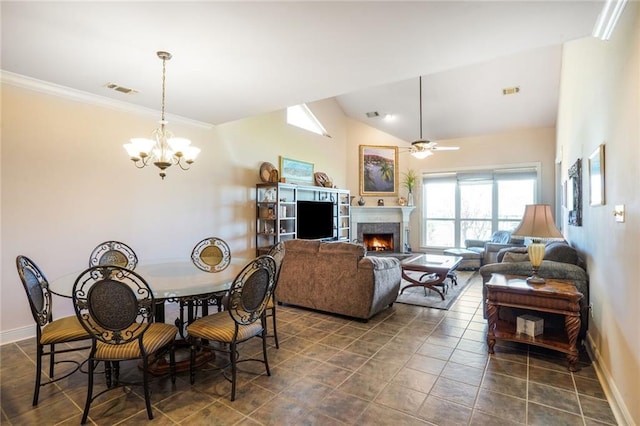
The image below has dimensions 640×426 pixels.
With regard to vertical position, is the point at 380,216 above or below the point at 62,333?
above

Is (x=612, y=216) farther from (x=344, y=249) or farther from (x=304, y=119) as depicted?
(x=304, y=119)

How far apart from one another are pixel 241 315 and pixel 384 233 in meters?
6.75

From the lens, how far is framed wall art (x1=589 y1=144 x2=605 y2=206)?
2498 mm

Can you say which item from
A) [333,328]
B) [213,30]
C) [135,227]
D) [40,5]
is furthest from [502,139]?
[40,5]

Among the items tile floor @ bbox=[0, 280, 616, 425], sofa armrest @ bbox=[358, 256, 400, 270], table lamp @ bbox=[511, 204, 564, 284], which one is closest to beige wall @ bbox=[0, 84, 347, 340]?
tile floor @ bbox=[0, 280, 616, 425]

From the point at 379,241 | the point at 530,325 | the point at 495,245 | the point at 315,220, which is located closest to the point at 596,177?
the point at 530,325

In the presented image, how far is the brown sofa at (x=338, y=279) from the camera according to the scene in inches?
149

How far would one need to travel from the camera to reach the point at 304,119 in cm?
756

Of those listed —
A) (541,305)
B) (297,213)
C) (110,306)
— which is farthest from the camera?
(297,213)

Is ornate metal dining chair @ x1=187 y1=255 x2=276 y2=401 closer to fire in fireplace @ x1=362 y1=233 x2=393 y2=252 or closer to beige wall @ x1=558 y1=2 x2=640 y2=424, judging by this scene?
beige wall @ x1=558 y1=2 x2=640 y2=424

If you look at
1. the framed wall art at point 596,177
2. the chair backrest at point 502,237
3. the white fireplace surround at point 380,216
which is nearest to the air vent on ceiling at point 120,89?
the framed wall art at point 596,177

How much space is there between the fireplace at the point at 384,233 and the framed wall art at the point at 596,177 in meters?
5.70

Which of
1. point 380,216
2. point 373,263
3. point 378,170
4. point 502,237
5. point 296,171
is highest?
point 378,170

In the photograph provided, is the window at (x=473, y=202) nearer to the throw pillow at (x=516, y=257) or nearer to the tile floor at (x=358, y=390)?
the throw pillow at (x=516, y=257)
